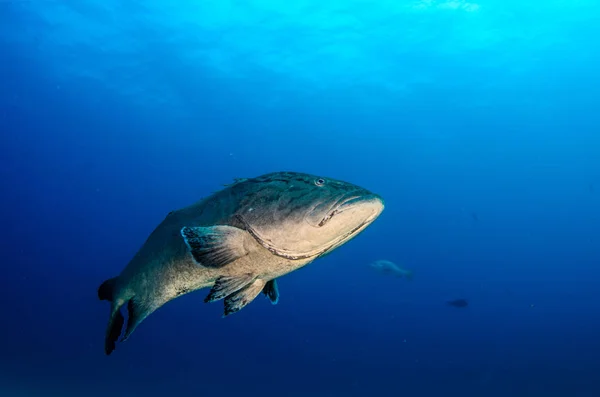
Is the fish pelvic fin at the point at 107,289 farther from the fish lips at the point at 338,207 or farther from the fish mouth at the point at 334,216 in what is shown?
the fish lips at the point at 338,207

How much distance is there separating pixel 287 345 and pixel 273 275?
54960 millimetres

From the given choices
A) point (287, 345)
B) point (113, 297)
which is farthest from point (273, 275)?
point (287, 345)

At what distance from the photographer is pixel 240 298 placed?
2650 millimetres

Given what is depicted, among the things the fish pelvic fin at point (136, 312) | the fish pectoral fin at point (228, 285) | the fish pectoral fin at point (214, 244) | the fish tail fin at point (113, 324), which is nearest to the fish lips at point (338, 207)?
the fish pectoral fin at point (214, 244)

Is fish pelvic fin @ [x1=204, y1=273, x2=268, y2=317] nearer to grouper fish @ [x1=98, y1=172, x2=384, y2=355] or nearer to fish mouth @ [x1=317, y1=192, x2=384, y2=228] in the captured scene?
grouper fish @ [x1=98, y1=172, x2=384, y2=355]

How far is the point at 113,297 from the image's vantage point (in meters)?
3.33

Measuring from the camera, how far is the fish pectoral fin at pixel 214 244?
2416 millimetres

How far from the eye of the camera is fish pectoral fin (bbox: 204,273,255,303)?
8.45 feet

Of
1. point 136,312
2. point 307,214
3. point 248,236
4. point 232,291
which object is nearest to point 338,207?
point 307,214

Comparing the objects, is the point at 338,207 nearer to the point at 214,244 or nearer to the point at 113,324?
the point at 214,244

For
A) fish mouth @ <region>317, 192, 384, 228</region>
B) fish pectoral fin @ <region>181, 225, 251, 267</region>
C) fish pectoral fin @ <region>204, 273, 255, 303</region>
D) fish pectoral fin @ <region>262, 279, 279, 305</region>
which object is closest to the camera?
fish mouth @ <region>317, 192, 384, 228</region>

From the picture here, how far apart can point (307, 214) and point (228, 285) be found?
74 centimetres

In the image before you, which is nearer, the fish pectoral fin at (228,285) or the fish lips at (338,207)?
the fish lips at (338,207)

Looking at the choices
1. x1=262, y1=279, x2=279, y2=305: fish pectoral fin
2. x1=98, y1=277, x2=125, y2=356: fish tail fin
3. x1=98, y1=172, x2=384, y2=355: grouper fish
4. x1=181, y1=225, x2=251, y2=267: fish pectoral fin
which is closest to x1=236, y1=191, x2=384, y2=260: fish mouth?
x1=98, y1=172, x2=384, y2=355: grouper fish
